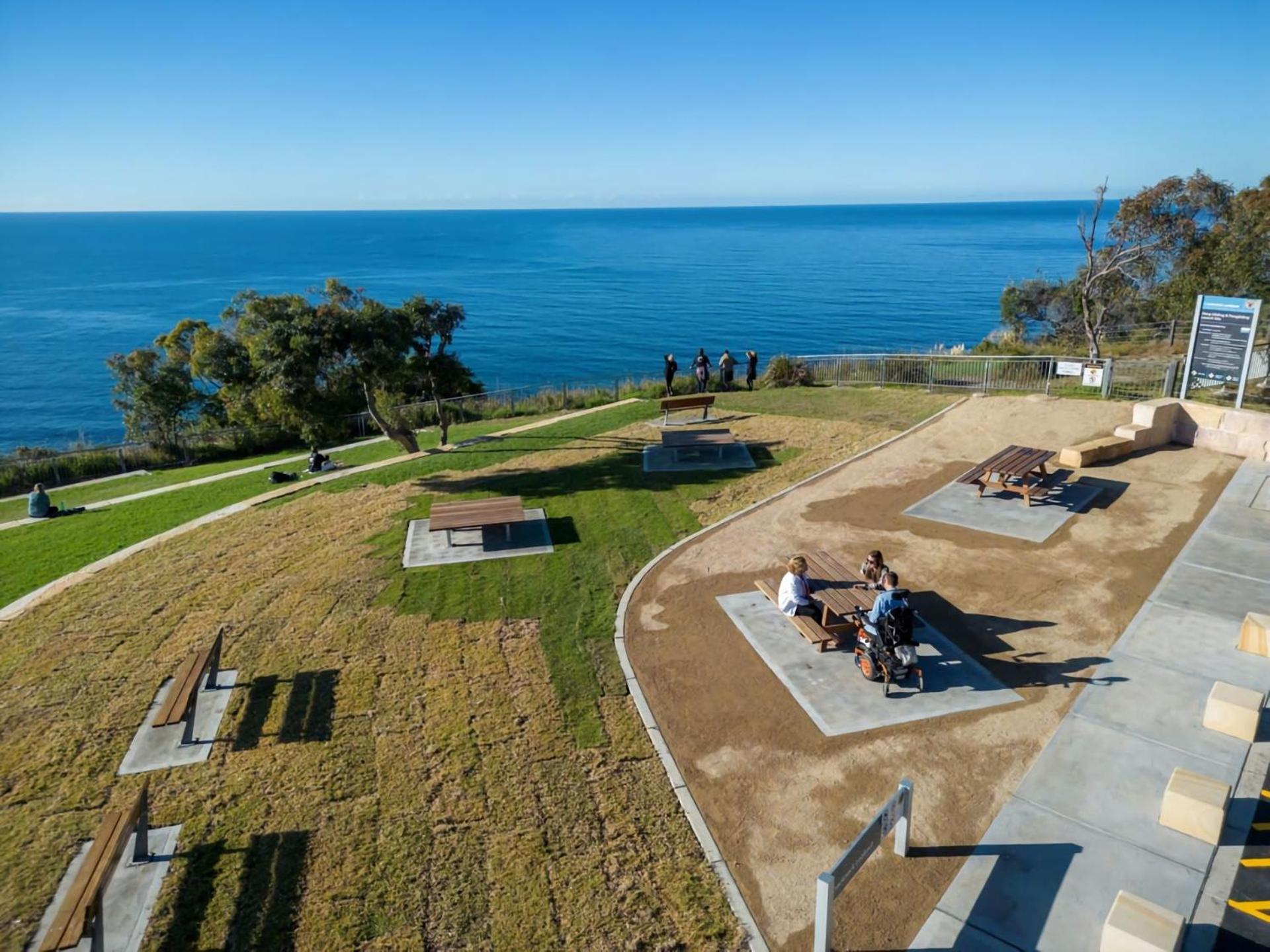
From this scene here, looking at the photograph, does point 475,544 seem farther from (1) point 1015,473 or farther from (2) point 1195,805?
(2) point 1195,805

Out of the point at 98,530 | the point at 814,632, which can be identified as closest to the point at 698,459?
the point at 814,632

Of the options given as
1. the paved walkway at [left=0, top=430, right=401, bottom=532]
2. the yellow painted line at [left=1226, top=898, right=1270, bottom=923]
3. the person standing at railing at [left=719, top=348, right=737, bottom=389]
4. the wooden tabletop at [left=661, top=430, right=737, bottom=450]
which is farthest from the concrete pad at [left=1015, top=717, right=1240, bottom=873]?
the person standing at railing at [left=719, top=348, right=737, bottom=389]

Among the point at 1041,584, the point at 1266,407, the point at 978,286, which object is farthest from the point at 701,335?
the point at 1041,584

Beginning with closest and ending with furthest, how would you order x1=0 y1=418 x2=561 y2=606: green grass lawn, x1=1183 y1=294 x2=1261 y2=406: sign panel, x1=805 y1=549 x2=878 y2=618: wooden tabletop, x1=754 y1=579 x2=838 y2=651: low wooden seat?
x1=754 y1=579 x2=838 y2=651: low wooden seat
x1=805 y1=549 x2=878 y2=618: wooden tabletop
x1=0 y1=418 x2=561 y2=606: green grass lawn
x1=1183 y1=294 x2=1261 y2=406: sign panel

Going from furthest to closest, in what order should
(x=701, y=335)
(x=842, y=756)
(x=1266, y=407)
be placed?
(x=701, y=335) → (x=1266, y=407) → (x=842, y=756)

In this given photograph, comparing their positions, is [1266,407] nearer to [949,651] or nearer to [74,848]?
[949,651]

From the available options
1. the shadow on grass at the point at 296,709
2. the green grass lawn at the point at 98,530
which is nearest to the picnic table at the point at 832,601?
the shadow on grass at the point at 296,709

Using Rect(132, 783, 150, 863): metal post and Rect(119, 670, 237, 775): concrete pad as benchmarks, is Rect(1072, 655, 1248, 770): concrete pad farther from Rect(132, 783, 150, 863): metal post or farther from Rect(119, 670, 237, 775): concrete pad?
Rect(119, 670, 237, 775): concrete pad
